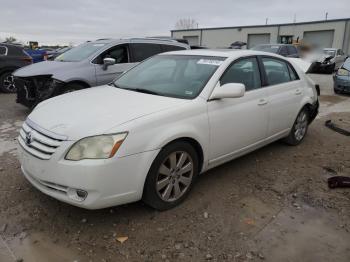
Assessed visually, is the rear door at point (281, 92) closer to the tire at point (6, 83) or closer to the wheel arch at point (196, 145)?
the wheel arch at point (196, 145)

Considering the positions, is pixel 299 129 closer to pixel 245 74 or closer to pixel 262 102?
pixel 262 102

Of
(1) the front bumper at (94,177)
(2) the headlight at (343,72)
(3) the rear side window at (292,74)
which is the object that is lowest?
(2) the headlight at (343,72)

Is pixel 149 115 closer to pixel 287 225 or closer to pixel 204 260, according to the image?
pixel 204 260

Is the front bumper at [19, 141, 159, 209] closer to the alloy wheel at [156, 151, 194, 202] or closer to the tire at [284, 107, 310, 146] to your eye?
the alloy wheel at [156, 151, 194, 202]

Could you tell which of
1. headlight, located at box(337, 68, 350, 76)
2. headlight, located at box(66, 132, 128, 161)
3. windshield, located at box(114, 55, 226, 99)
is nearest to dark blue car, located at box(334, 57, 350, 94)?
headlight, located at box(337, 68, 350, 76)

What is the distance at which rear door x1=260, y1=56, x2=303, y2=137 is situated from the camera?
4527 millimetres

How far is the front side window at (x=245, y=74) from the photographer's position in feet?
12.8

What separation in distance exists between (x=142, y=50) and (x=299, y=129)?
4115 millimetres

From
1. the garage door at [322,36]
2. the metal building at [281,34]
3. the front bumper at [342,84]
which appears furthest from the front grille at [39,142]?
the garage door at [322,36]

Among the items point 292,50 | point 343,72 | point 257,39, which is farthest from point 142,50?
point 257,39

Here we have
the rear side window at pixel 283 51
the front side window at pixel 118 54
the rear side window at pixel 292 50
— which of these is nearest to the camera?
the front side window at pixel 118 54

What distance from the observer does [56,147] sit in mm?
2822

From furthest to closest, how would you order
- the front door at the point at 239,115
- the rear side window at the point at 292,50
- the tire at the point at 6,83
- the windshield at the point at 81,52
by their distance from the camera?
1. the rear side window at the point at 292,50
2. the tire at the point at 6,83
3. the windshield at the point at 81,52
4. the front door at the point at 239,115

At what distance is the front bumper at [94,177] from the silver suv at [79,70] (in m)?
4.01
